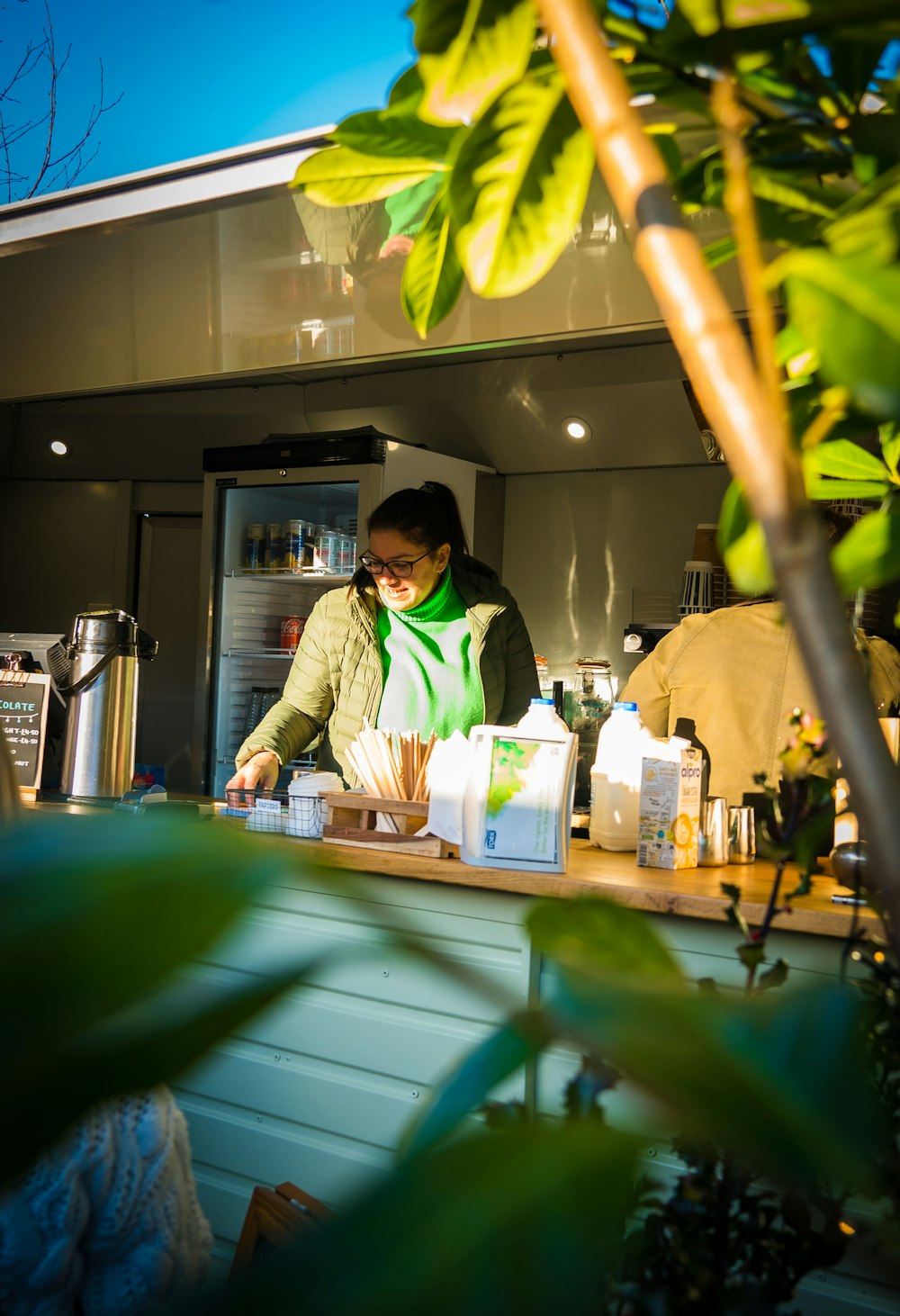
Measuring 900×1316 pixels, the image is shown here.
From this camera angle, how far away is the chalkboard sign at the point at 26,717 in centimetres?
314

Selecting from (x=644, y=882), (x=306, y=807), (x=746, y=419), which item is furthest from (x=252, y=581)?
(x=746, y=419)

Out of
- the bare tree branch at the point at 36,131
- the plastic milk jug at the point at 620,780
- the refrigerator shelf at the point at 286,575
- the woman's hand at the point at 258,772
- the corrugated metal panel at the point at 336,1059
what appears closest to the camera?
the corrugated metal panel at the point at 336,1059

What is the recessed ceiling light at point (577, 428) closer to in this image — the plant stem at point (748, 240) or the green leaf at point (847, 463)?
the green leaf at point (847, 463)

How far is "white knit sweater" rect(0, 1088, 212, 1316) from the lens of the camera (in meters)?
1.16

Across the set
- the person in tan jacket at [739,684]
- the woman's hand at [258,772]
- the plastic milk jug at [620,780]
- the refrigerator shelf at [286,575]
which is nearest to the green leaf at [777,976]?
the plastic milk jug at [620,780]

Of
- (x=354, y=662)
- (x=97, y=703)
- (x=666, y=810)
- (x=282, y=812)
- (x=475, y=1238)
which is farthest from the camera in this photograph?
(x=354, y=662)

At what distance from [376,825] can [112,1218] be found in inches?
49.7

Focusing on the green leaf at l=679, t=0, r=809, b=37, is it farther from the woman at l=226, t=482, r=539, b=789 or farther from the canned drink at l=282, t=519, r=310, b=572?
the canned drink at l=282, t=519, r=310, b=572

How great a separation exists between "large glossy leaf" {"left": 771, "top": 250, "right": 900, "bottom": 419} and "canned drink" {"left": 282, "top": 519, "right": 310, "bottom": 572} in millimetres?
5023

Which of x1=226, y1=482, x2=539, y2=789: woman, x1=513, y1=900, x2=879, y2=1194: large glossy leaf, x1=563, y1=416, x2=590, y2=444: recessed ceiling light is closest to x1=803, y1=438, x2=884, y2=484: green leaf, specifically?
x1=513, y1=900, x2=879, y2=1194: large glossy leaf

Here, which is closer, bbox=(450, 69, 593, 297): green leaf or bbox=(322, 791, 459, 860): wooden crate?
bbox=(450, 69, 593, 297): green leaf

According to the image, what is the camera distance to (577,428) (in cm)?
529

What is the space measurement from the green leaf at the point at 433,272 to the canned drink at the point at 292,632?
488 cm

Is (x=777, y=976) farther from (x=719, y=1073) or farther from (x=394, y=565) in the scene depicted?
(x=394, y=565)
